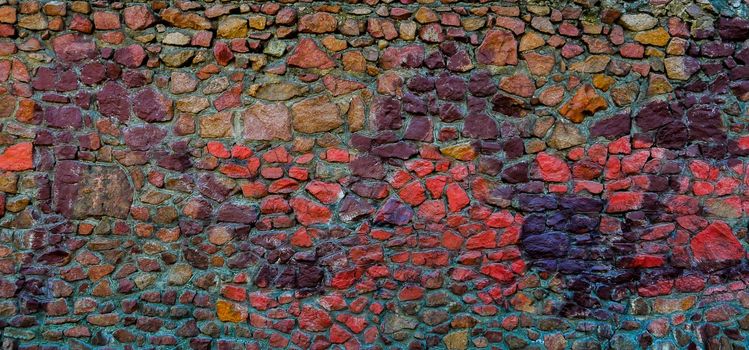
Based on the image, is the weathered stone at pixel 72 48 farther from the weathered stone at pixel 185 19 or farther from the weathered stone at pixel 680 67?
the weathered stone at pixel 680 67

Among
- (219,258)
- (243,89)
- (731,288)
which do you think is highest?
(243,89)

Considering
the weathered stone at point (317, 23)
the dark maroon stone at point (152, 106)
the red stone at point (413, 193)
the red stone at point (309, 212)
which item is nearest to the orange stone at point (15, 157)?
the dark maroon stone at point (152, 106)

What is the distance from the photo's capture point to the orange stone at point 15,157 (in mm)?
3439

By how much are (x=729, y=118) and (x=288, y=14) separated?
8.82ft

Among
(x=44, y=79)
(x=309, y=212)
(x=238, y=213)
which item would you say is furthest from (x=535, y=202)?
(x=44, y=79)

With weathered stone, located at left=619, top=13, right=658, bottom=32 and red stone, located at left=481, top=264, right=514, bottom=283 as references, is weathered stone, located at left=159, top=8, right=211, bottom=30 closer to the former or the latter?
red stone, located at left=481, top=264, right=514, bottom=283

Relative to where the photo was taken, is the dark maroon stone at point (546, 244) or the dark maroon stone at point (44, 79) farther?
the dark maroon stone at point (546, 244)

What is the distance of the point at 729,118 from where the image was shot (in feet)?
11.7

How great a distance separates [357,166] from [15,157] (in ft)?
6.48

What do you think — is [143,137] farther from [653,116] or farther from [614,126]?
[653,116]

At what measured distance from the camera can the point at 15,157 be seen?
344 cm

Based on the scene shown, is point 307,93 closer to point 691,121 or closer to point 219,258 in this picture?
point 219,258

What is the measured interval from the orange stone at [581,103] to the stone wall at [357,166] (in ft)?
0.04

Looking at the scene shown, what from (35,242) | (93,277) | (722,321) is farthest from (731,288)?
(35,242)
